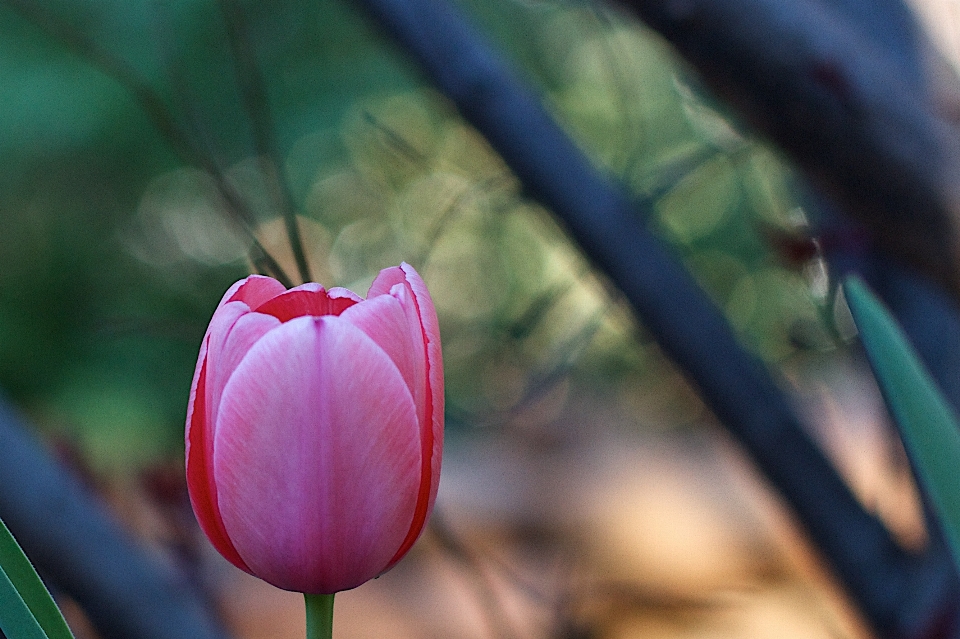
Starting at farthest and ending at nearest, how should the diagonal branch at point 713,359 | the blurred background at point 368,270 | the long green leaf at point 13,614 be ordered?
the blurred background at point 368,270 < the diagonal branch at point 713,359 < the long green leaf at point 13,614

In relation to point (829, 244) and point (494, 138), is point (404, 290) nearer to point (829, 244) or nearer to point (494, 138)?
point (494, 138)

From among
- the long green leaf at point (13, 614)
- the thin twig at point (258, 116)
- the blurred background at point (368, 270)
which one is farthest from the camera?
the blurred background at point (368, 270)

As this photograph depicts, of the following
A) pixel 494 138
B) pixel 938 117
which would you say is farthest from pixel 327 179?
pixel 938 117

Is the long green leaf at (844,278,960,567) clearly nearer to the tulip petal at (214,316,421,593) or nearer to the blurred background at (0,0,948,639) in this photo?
the tulip petal at (214,316,421,593)

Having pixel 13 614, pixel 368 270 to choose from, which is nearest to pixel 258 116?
pixel 13 614

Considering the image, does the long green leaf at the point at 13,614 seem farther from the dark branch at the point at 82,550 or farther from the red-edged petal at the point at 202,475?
the dark branch at the point at 82,550

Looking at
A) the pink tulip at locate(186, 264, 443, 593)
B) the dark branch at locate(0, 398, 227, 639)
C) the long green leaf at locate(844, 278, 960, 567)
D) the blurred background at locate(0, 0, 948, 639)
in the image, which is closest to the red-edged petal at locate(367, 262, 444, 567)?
the pink tulip at locate(186, 264, 443, 593)

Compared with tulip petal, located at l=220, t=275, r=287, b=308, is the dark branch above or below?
below

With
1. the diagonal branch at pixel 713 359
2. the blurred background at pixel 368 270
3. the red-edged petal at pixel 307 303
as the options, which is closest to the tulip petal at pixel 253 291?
the red-edged petal at pixel 307 303
